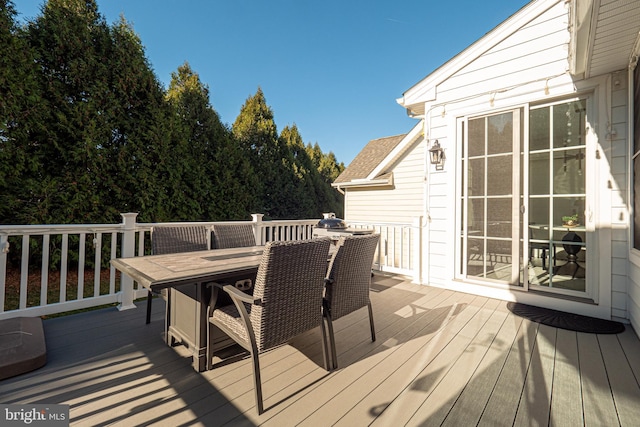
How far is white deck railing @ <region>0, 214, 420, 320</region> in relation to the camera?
260cm

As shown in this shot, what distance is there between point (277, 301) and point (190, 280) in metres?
0.52

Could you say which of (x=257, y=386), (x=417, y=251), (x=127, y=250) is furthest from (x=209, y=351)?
(x=417, y=251)

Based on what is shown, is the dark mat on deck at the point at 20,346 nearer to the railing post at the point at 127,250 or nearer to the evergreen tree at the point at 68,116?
the railing post at the point at 127,250

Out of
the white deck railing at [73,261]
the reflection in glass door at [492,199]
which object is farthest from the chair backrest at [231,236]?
the reflection in glass door at [492,199]

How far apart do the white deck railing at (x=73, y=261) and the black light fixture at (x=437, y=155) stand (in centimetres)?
103

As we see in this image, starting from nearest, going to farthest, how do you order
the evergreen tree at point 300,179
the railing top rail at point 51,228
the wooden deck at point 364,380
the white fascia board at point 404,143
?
the wooden deck at point 364,380 → the railing top rail at point 51,228 → the white fascia board at point 404,143 → the evergreen tree at point 300,179

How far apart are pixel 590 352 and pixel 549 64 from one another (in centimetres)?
306

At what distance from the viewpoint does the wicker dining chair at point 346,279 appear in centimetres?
200

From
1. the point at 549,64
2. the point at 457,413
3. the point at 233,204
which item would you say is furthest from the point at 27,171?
the point at 549,64

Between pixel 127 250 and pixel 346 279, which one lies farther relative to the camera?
pixel 127 250

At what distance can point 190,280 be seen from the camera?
1585 millimetres

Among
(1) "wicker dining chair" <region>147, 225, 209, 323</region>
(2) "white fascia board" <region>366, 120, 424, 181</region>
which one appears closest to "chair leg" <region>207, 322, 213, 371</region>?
(1) "wicker dining chair" <region>147, 225, 209, 323</region>

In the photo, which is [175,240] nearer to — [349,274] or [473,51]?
[349,274]

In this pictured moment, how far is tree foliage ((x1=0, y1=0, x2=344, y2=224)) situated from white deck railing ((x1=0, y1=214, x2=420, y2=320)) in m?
0.60
